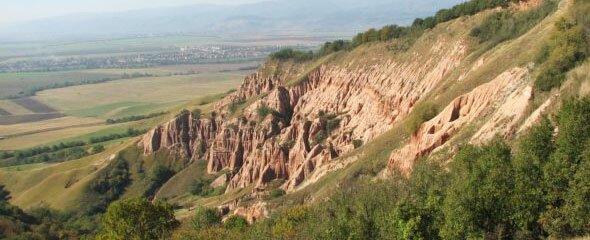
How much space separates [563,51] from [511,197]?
2159cm

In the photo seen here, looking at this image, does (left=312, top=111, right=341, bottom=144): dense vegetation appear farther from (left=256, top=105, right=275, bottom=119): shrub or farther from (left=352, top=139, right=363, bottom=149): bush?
(left=256, top=105, right=275, bottom=119): shrub

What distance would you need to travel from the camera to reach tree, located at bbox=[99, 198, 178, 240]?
64188mm

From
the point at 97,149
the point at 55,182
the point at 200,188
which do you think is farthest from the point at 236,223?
the point at 97,149

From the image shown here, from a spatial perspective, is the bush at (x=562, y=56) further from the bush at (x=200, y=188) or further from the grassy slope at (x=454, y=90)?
the bush at (x=200, y=188)

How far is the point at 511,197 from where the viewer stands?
34.6 metres

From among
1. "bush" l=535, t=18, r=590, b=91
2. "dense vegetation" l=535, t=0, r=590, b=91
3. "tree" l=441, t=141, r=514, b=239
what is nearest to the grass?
"dense vegetation" l=535, t=0, r=590, b=91

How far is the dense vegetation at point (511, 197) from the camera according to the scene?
107ft

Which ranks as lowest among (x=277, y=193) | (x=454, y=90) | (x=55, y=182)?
(x=55, y=182)

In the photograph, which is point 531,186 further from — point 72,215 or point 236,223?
point 72,215

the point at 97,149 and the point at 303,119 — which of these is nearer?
the point at 303,119

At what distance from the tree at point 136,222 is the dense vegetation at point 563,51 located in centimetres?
4297

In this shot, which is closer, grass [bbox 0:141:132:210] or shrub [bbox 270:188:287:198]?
shrub [bbox 270:188:287:198]

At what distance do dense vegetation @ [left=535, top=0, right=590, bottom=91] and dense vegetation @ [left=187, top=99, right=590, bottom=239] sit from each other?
874 centimetres

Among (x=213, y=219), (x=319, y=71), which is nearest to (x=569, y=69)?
(x=213, y=219)
